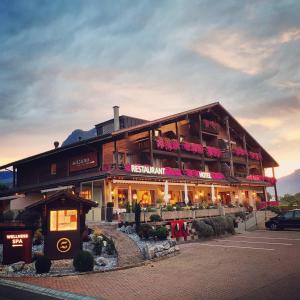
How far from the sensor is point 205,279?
11.1 m

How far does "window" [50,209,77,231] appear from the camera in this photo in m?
15.0

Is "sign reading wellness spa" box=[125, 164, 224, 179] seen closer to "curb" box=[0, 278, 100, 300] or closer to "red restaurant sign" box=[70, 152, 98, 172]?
"red restaurant sign" box=[70, 152, 98, 172]

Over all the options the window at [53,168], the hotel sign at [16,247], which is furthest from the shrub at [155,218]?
the window at [53,168]

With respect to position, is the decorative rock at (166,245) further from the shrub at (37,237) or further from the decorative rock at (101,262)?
the shrub at (37,237)

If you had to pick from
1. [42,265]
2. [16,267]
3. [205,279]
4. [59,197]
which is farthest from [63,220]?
[205,279]

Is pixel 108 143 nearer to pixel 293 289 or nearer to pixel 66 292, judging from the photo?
pixel 66 292

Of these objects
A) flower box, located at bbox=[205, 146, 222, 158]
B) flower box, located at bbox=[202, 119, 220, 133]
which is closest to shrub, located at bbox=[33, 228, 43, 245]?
flower box, located at bbox=[205, 146, 222, 158]

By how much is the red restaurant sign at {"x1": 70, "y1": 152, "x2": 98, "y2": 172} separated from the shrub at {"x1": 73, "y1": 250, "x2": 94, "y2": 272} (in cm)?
1595

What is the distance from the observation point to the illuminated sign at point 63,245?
14.9 meters

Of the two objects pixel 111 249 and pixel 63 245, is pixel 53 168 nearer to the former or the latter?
pixel 63 245

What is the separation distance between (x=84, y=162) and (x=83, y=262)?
17.9 meters

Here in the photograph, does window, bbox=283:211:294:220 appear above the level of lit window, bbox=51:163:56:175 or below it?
below

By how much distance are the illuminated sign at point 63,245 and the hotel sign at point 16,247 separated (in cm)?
127

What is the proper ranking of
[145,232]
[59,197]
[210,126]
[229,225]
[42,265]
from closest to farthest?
[42,265], [59,197], [145,232], [229,225], [210,126]
